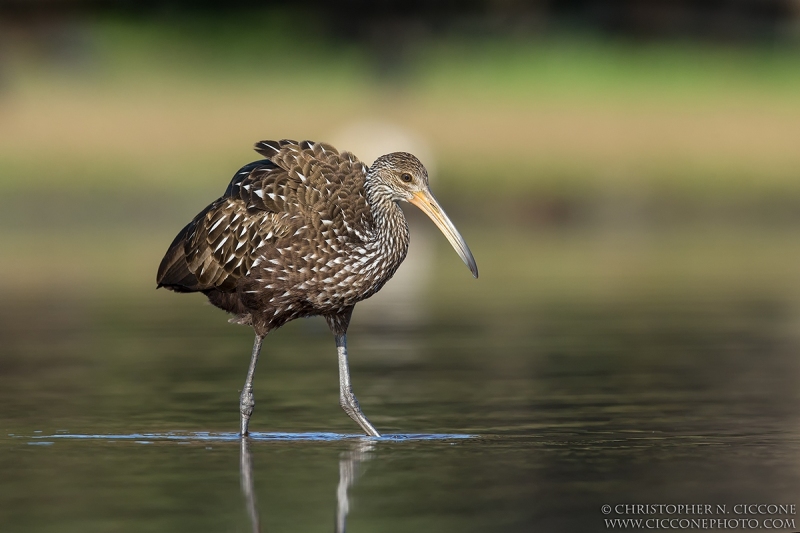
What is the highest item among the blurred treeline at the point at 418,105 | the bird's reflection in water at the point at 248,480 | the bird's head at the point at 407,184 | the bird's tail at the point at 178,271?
the blurred treeline at the point at 418,105

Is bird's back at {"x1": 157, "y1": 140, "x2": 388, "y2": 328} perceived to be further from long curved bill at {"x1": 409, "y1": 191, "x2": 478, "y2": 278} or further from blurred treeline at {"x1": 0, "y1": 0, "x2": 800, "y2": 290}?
blurred treeline at {"x1": 0, "y1": 0, "x2": 800, "y2": 290}

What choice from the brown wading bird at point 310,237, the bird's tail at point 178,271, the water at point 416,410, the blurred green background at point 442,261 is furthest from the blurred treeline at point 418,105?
the brown wading bird at point 310,237

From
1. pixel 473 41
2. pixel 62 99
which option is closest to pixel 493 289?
pixel 62 99

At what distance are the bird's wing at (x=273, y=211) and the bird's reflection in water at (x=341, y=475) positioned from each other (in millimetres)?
1203

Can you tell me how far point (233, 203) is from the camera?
10758mm

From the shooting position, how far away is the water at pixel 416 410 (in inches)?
316

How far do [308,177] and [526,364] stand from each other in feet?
10.8

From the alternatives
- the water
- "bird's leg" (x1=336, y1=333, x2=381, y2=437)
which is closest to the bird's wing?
"bird's leg" (x1=336, y1=333, x2=381, y2=437)

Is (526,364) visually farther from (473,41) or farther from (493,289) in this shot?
(473,41)

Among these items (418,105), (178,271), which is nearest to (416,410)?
(178,271)

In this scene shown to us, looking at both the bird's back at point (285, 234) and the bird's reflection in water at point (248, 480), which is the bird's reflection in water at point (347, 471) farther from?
the bird's back at point (285, 234)

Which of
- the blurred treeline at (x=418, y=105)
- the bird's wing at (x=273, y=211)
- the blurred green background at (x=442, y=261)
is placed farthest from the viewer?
the blurred treeline at (x=418, y=105)

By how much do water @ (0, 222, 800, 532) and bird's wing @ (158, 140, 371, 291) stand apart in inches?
38.0

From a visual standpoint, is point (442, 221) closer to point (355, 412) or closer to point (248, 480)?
point (355, 412)
